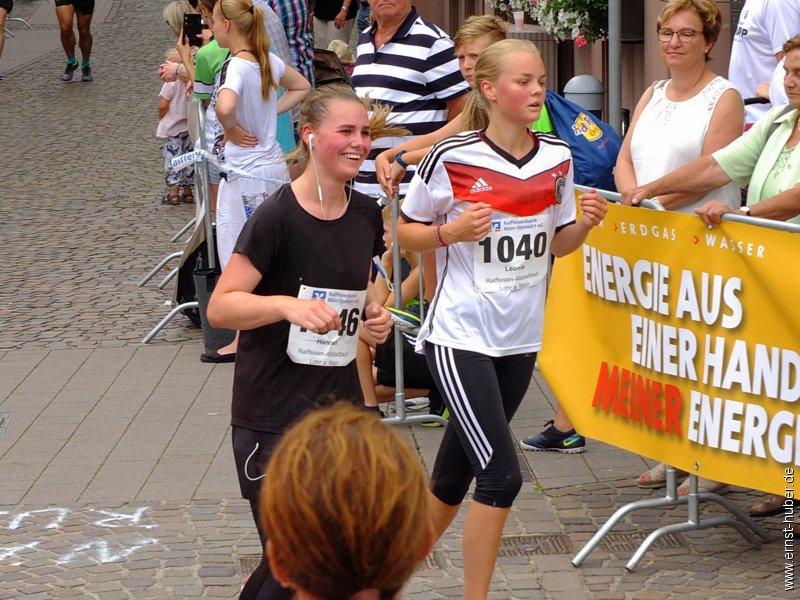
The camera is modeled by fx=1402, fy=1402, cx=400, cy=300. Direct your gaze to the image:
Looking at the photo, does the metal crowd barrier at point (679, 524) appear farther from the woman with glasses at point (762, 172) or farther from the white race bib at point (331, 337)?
the white race bib at point (331, 337)

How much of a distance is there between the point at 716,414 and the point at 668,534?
28.6 inches

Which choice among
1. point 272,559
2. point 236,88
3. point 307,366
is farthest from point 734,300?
point 236,88

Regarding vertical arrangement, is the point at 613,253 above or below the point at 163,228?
above

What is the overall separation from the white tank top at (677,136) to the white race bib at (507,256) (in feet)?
3.87

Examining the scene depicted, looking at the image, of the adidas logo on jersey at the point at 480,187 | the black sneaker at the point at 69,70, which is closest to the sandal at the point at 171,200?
the black sneaker at the point at 69,70

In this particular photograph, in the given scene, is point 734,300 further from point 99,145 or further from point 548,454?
point 99,145

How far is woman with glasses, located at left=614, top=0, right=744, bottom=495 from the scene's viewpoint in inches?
226

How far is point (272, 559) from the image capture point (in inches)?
88.0

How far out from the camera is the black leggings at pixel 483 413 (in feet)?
15.1

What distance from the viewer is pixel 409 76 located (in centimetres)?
754

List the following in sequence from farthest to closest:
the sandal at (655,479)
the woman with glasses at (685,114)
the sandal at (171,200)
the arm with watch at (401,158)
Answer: the sandal at (171,200)
the arm with watch at (401,158)
the sandal at (655,479)
the woman with glasses at (685,114)

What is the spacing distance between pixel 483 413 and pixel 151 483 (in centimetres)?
237

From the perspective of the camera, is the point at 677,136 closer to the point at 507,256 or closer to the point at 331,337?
the point at 507,256

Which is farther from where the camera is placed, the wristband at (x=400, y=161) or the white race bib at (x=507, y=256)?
the wristband at (x=400, y=161)
